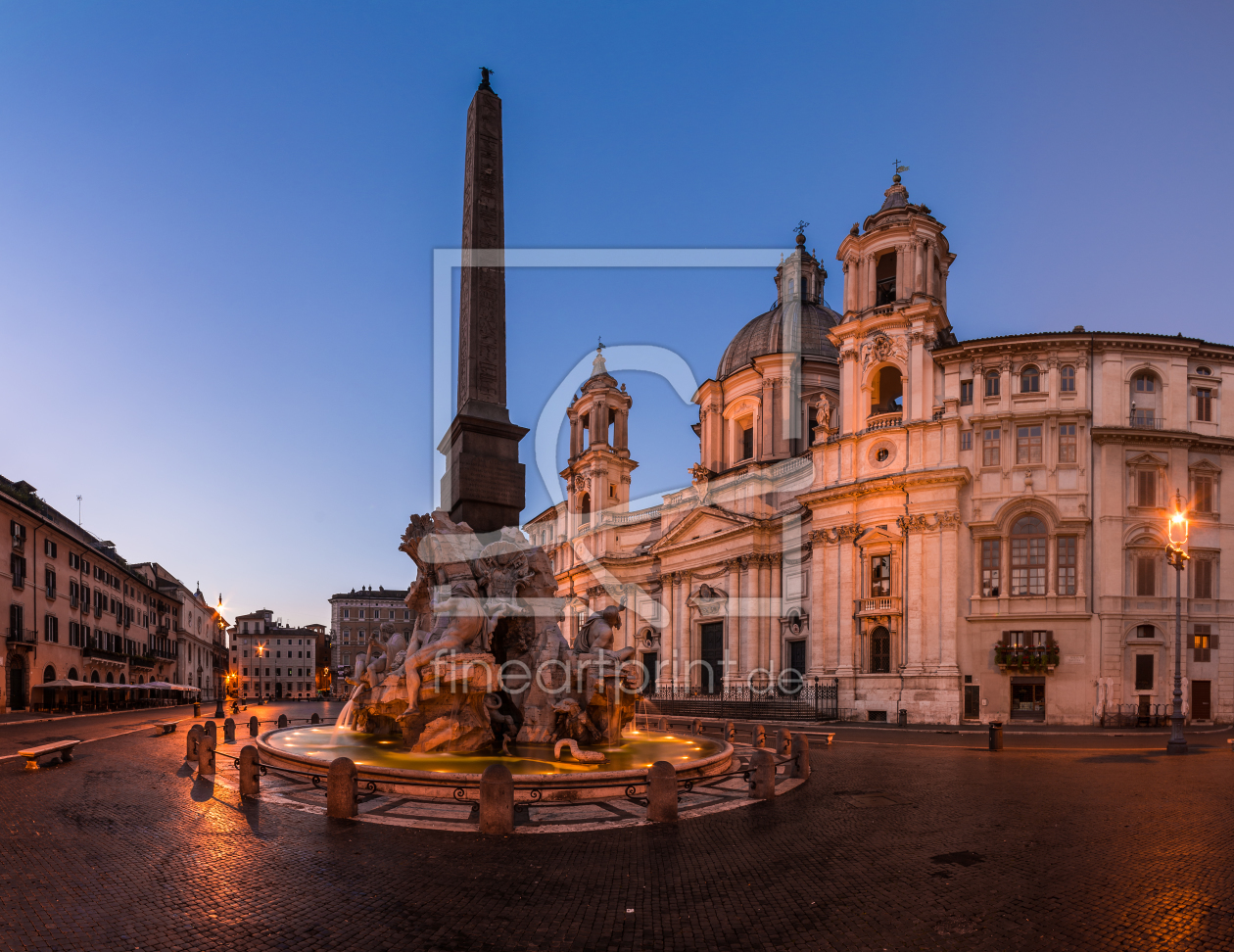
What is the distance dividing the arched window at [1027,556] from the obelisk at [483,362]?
25.9m

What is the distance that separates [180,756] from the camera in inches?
715

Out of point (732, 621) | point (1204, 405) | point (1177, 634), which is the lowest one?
point (732, 621)

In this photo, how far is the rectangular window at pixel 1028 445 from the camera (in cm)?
3431

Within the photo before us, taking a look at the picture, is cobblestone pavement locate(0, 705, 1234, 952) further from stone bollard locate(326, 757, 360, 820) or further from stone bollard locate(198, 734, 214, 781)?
stone bollard locate(198, 734, 214, 781)

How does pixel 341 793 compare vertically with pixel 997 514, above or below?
below

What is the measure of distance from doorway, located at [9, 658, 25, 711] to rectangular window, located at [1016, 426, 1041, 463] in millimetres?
49401

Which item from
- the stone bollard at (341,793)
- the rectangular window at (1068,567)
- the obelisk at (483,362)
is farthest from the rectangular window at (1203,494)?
the stone bollard at (341,793)

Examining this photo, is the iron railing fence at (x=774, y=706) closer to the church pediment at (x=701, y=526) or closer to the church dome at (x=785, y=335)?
the church pediment at (x=701, y=526)

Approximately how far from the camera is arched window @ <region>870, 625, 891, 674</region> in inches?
1420

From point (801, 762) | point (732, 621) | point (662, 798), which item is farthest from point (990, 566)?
point (662, 798)

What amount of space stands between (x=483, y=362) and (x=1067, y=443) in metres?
27.7

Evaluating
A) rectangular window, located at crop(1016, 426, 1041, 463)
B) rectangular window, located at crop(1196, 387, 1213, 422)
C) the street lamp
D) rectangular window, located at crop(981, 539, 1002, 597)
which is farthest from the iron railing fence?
rectangular window, located at crop(1196, 387, 1213, 422)

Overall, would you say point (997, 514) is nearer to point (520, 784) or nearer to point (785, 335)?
point (785, 335)

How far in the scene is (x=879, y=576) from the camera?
37219 mm
